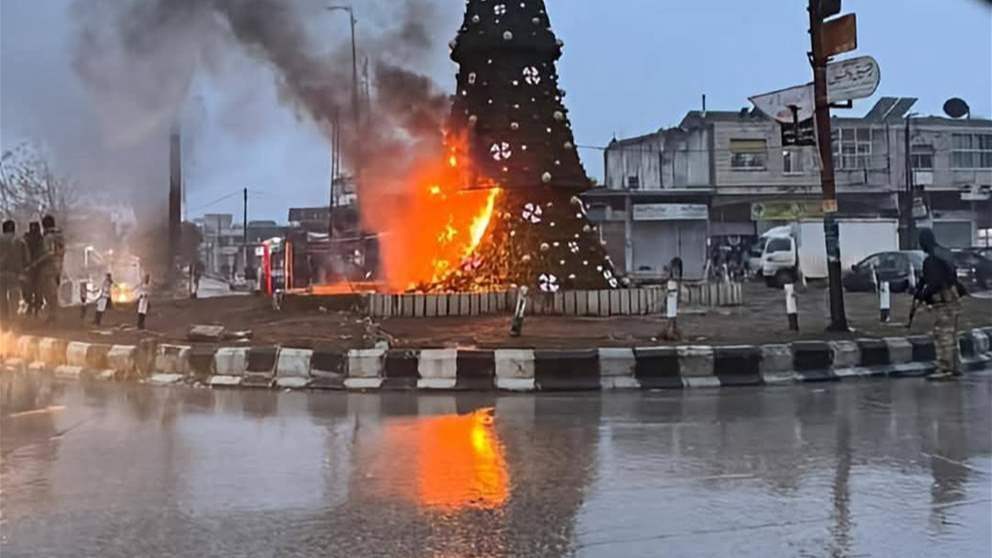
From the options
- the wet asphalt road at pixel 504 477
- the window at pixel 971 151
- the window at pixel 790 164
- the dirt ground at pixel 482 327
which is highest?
the window at pixel 971 151

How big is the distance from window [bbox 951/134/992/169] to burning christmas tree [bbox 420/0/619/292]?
40.1m

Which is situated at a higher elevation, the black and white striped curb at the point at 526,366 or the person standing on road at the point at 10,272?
the person standing on road at the point at 10,272

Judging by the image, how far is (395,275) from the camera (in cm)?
1878

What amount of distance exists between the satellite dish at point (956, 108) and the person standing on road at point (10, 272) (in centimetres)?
4661

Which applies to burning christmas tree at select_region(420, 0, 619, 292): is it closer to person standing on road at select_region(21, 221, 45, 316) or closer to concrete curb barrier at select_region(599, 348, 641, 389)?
concrete curb barrier at select_region(599, 348, 641, 389)

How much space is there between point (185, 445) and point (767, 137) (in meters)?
45.0

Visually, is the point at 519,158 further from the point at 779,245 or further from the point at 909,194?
the point at 909,194

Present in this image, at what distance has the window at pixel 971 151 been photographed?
165 feet

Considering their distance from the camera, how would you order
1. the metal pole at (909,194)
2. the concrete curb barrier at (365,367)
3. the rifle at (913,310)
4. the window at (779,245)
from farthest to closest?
the metal pole at (909,194) → the window at (779,245) → the rifle at (913,310) → the concrete curb barrier at (365,367)

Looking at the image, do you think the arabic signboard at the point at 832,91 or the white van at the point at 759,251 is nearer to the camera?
the arabic signboard at the point at 832,91

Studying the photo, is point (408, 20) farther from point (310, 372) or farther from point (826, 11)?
point (310, 372)

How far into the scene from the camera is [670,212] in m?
48.1

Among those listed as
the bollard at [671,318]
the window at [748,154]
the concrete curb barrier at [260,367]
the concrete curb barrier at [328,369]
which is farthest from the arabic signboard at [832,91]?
the window at [748,154]

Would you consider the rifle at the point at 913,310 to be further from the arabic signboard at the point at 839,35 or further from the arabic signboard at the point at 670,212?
the arabic signboard at the point at 670,212
